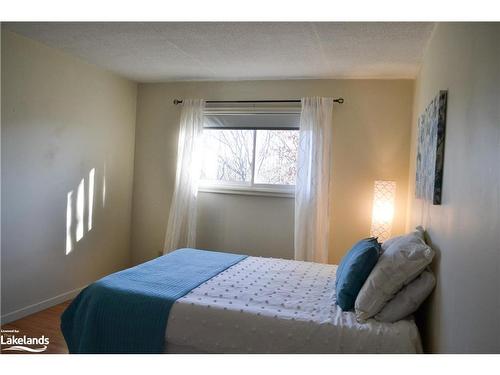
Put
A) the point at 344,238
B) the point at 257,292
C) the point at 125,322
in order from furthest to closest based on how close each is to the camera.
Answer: the point at 344,238 → the point at 257,292 → the point at 125,322

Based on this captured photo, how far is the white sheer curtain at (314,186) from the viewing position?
12.4 ft

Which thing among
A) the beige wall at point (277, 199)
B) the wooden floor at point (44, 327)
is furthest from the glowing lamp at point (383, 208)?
the wooden floor at point (44, 327)

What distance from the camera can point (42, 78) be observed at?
3.22 meters

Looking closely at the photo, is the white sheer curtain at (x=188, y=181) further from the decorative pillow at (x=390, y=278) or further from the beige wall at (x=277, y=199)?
the decorative pillow at (x=390, y=278)

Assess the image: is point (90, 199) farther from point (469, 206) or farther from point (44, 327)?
point (469, 206)

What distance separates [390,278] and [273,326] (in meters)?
0.63

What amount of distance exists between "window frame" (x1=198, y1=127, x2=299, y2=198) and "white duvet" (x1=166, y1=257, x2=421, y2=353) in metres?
1.78

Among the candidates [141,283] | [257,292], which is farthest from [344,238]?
[141,283]

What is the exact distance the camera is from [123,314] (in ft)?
6.80

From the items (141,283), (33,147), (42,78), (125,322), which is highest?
(42,78)

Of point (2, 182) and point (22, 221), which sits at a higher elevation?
point (2, 182)
